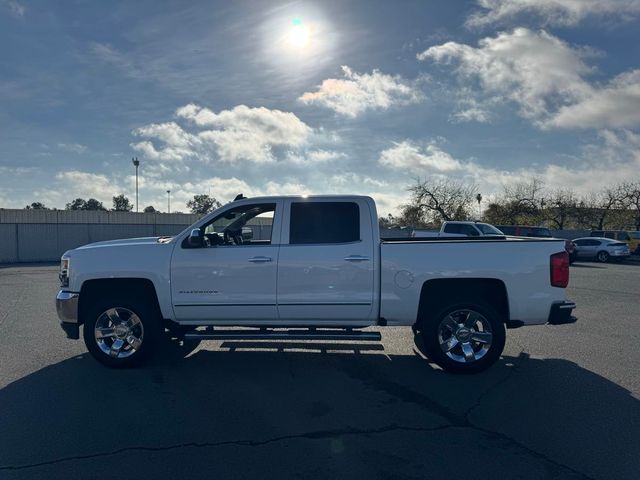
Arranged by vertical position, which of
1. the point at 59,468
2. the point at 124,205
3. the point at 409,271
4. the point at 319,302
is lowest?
the point at 59,468

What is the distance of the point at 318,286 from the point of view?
18.5ft

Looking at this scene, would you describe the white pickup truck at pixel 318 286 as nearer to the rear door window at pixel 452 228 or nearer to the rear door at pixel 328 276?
the rear door at pixel 328 276

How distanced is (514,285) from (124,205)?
10866cm

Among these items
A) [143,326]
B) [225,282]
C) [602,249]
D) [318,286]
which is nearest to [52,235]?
[143,326]

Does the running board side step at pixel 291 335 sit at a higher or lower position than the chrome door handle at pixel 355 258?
lower

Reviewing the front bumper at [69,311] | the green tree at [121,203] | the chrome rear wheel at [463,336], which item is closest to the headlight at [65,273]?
the front bumper at [69,311]

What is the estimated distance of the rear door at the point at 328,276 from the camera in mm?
5609

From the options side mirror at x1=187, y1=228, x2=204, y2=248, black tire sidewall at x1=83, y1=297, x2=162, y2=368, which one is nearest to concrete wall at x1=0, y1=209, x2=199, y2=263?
black tire sidewall at x1=83, y1=297, x2=162, y2=368

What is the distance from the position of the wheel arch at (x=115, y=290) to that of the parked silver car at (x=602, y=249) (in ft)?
Answer: 91.1

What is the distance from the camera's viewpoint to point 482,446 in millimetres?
3844

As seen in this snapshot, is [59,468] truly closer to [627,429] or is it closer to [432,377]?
[432,377]

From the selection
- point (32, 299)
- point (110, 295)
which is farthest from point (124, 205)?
point (110, 295)

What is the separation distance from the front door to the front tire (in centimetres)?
191

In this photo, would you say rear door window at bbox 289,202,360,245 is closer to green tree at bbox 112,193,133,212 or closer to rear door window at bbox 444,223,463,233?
rear door window at bbox 444,223,463,233
